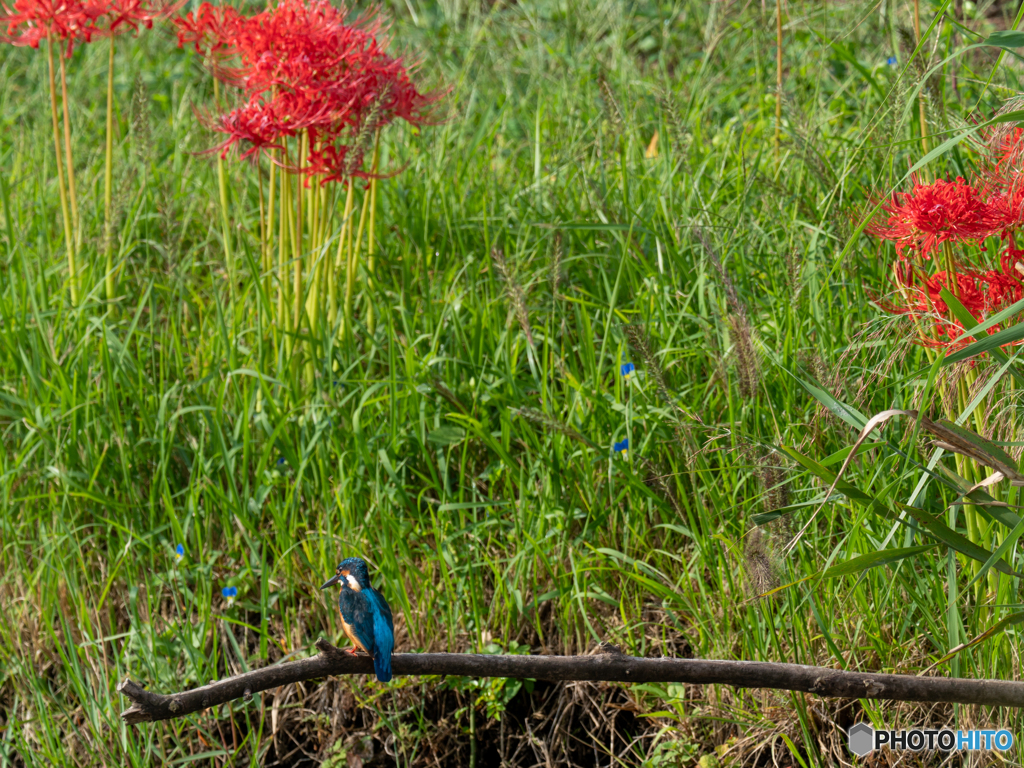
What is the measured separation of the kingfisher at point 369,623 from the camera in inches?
55.1

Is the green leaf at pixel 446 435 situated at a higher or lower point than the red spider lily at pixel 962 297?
lower

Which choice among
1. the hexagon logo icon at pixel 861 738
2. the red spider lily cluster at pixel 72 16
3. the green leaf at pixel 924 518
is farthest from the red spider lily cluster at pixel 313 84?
the hexagon logo icon at pixel 861 738

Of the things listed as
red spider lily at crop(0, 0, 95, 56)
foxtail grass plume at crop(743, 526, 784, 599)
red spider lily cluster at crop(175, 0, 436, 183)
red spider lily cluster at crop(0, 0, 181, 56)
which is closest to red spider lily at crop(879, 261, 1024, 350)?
foxtail grass plume at crop(743, 526, 784, 599)

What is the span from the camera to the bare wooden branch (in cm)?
135

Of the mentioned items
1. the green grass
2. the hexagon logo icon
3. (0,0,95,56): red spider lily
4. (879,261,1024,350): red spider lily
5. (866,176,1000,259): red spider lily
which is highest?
(0,0,95,56): red spider lily

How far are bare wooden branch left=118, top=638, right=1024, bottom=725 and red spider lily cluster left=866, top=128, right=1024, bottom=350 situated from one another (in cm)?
51

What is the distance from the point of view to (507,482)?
7.17ft

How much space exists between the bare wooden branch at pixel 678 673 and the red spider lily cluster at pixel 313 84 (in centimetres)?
136

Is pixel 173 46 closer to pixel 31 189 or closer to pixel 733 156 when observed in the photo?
pixel 31 189

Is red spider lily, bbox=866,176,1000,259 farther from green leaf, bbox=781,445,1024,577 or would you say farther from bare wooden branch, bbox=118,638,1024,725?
bare wooden branch, bbox=118,638,1024,725

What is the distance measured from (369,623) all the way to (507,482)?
79 centimetres

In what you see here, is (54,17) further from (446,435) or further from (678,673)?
(678,673)

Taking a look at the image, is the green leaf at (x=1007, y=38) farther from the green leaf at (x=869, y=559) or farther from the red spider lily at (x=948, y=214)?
the green leaf at (x=869, y=559)

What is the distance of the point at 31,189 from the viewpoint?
3545 mm
